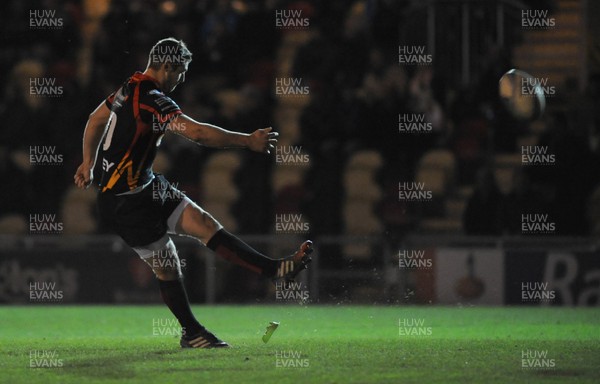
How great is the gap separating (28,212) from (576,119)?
292 inches

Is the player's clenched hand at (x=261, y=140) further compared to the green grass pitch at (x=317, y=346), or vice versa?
the player's clenched hand at (x=261, y=140)

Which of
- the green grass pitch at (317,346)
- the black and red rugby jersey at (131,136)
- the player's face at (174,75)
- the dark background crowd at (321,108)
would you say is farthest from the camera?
the dark background crowd at (321,108)

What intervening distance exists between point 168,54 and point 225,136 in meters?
1.01

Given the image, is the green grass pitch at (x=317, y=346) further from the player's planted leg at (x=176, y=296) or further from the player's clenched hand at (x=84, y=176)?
the player's clenched hand at (x=84, y=176)

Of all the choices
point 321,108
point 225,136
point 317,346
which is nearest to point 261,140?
point 225,136

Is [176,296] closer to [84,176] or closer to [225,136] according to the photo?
[84,176]

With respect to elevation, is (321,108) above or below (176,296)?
above

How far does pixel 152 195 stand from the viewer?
375 inches

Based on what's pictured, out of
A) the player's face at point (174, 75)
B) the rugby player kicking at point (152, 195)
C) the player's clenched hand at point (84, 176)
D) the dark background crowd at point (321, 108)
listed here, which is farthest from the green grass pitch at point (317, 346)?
the player's face at point (174, 75)

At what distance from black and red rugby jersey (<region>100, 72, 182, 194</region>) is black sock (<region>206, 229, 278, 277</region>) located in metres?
0.70

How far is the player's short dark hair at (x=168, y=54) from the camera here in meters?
9.45

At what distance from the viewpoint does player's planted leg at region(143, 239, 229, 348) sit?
9.58 metres

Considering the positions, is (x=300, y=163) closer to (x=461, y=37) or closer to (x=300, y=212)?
(x=300, y=212)

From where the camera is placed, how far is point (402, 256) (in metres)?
15.3
